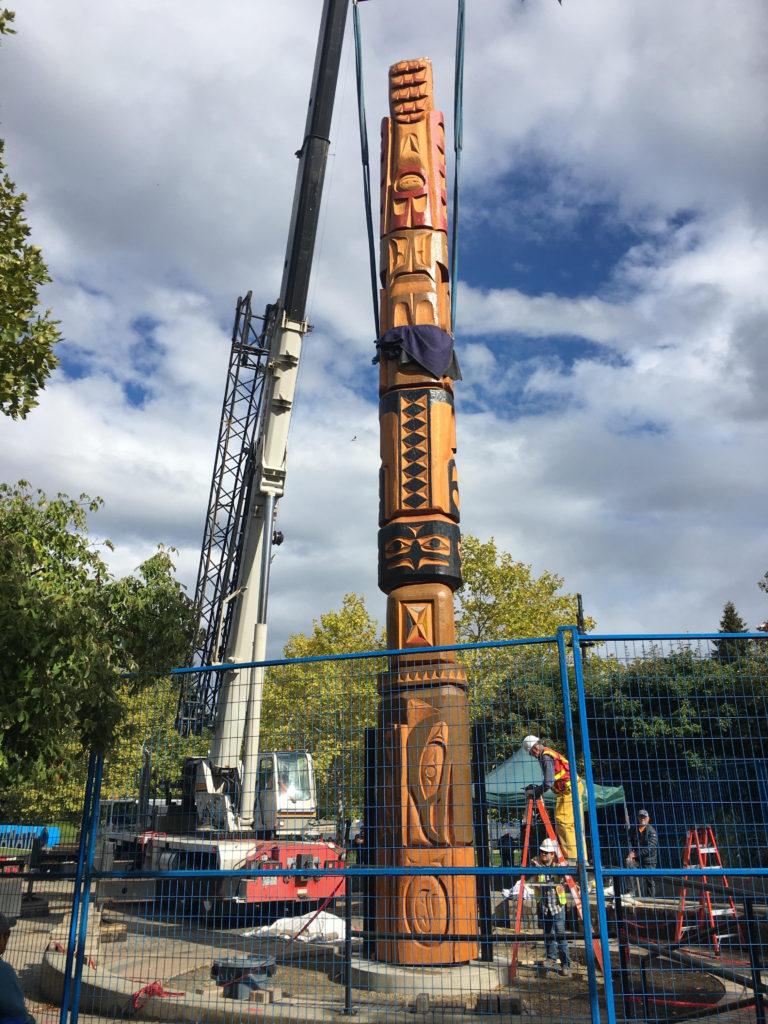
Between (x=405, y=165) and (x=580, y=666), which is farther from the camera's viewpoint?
(x=405, y=165)

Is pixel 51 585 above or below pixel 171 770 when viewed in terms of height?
above

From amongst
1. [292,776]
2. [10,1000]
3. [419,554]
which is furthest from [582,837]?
[292,776]

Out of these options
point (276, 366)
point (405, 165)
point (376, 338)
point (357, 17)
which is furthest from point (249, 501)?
point (357, 17)

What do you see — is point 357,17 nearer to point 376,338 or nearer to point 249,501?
point 376,338

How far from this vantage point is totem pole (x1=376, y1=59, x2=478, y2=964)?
727 cm

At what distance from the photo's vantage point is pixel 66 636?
5.49m

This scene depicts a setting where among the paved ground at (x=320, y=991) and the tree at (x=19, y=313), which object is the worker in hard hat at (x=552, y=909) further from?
the tree at (x=19, y=313)

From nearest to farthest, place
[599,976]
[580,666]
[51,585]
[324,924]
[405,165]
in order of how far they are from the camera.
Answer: [580,666]
[51,585]
[599,976]
[324,924]
[405,165]

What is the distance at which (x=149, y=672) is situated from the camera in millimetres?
6551

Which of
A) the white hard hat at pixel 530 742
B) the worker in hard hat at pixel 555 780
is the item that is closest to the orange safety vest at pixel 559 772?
the worker in hard hat at pixel 555 780

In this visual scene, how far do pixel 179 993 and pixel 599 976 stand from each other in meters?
3.85

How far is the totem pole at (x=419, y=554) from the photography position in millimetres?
7273

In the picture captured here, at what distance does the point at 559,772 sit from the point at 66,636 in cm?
463

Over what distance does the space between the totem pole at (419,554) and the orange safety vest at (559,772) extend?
0.78 m
